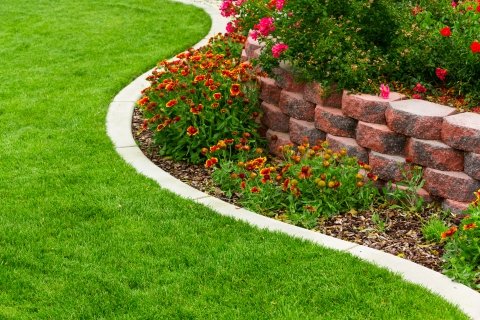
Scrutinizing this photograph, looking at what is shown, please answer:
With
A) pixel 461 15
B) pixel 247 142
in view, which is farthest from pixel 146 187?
pixel 461 15

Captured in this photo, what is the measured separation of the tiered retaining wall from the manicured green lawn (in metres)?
0.93

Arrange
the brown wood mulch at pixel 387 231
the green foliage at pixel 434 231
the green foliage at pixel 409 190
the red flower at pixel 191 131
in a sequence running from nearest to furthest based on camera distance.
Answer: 1. the brown wood mulch at pixel 387 231
2. the green foliage at pixel 434 231
3. the green foliage at pixel 409 190
4. the red flower at pixel 191 131

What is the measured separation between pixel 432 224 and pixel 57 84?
4.51 meters

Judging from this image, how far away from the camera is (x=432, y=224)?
14.6ft

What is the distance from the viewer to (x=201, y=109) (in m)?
5.62

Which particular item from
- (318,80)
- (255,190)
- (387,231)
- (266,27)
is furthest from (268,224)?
(266,27)

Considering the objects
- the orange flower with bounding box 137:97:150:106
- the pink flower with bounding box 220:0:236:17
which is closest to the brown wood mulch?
the orange flower with bounding box 137:97:150:106

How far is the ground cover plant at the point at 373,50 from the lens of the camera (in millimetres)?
5168

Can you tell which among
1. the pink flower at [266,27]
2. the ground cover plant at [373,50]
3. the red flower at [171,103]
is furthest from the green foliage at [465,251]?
the red flower at [171,103]

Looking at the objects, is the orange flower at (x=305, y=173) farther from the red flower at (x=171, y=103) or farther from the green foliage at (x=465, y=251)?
the red flower at (x=171, y=103)

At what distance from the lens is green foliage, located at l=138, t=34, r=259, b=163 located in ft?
18.6

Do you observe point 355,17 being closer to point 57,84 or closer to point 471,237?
point 471,237

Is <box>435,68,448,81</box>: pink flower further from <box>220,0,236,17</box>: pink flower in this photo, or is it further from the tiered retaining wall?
<box>220,0,236,17</box>: pink flower

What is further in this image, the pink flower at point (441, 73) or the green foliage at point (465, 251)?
the pink flower at point (441, 73)
